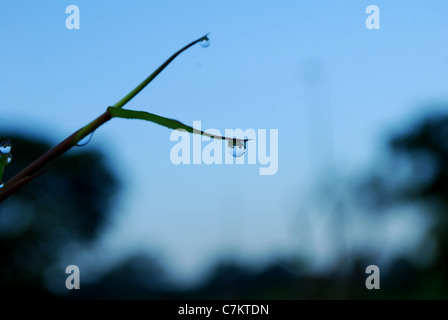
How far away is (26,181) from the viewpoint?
9.4 inches

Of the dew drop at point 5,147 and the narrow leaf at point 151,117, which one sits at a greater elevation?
the narrow leaf at point 151,117

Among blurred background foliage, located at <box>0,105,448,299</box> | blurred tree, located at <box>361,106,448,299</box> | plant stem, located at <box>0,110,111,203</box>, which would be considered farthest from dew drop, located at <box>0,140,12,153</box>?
blurred tree, located at <box>361,106,448,299</box>

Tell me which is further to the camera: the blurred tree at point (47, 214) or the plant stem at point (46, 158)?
the blurred tree at point (47, 214)

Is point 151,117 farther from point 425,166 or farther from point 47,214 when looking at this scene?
point 425,166

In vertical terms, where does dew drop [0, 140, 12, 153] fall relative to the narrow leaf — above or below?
below

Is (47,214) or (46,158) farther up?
(46,158)

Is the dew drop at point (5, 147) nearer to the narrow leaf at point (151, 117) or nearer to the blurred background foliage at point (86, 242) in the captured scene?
the narrow leaf at point (151, 117)

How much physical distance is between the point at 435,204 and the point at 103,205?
32.3 ft

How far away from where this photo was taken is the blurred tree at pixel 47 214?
43.5 ft

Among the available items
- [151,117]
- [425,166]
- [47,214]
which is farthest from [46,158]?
[425,166]

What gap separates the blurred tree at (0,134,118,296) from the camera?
522 inches

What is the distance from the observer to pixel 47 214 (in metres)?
13.6

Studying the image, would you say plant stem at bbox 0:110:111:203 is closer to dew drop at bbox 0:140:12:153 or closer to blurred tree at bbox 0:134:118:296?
dew drop at bbox 0:140:12:153

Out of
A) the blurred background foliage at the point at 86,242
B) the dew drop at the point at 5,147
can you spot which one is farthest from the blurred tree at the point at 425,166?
the dew drop at the point at 5,147
